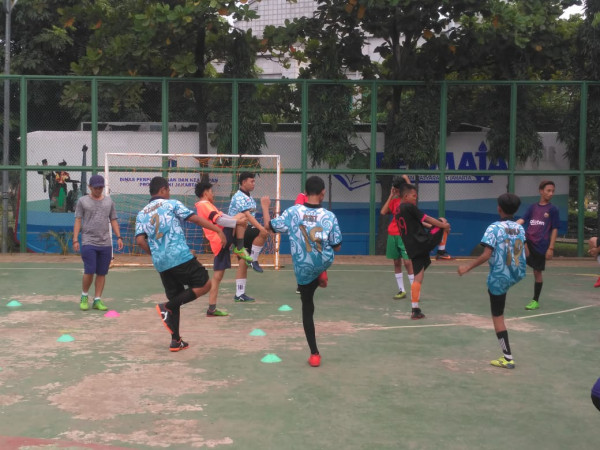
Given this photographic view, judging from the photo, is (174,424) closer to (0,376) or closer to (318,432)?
(318,432)

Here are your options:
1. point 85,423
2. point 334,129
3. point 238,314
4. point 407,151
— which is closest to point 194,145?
point 334,129

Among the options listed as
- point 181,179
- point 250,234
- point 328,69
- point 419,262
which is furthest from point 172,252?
point 328,69

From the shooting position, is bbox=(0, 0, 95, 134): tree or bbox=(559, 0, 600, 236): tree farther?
bbox=(0, 0, 95, 134): tree

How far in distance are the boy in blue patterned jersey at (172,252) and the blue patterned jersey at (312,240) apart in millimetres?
1005

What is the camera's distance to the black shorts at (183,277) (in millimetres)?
7844

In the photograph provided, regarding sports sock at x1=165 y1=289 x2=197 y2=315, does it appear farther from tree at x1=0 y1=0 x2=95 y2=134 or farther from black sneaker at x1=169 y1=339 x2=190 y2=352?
tree at x1=0 y1=0 x2=95 y2=134

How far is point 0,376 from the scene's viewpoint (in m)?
6.78

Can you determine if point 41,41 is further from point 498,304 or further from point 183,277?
point 498,304

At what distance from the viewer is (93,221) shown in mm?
10211

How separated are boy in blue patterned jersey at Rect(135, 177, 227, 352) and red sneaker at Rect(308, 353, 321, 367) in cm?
145

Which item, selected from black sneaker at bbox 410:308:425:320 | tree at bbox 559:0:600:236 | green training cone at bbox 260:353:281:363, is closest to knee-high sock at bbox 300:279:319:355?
green training cone at bbox 260:353:281:363

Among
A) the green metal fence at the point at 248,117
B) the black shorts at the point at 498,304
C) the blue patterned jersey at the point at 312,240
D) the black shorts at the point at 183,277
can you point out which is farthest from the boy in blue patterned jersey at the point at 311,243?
the green metal fence at the point at 248,117

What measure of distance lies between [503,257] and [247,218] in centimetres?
373

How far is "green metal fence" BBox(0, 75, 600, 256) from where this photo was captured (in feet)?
57.6
